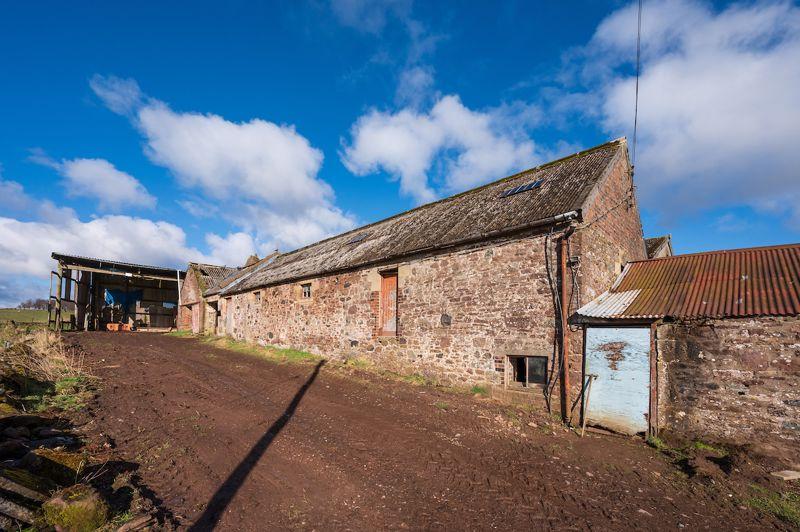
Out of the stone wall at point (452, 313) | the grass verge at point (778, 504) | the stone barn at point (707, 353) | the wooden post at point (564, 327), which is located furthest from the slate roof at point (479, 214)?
the grass verge at point (778, 504)

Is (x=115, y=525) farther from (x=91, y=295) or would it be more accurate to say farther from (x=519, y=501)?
(x=91, y=295)

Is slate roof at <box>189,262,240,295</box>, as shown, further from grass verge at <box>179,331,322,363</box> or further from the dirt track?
the dirt track

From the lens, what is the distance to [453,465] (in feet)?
18.5

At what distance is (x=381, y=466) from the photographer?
5.51m

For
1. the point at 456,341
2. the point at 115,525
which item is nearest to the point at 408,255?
the point at 456,341

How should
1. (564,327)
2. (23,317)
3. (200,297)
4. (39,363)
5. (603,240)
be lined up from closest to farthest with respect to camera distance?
1. (564,327)
2. (39,363)
3. (603,240)
4. (200,297)
5. (23,317)

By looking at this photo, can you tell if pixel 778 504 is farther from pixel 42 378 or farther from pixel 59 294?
pixel 59 294

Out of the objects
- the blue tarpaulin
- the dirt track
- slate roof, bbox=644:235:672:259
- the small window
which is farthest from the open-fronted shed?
slate roof, bbox=644:235:672:259

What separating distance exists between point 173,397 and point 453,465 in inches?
256

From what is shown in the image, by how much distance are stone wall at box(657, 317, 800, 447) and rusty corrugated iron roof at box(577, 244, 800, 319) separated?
0.30m

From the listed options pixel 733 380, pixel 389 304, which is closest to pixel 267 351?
pixel 389 304

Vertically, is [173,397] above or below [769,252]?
below

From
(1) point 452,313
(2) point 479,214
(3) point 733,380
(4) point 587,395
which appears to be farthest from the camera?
(2) point 479,214

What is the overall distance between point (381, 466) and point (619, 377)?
5.11 metres
